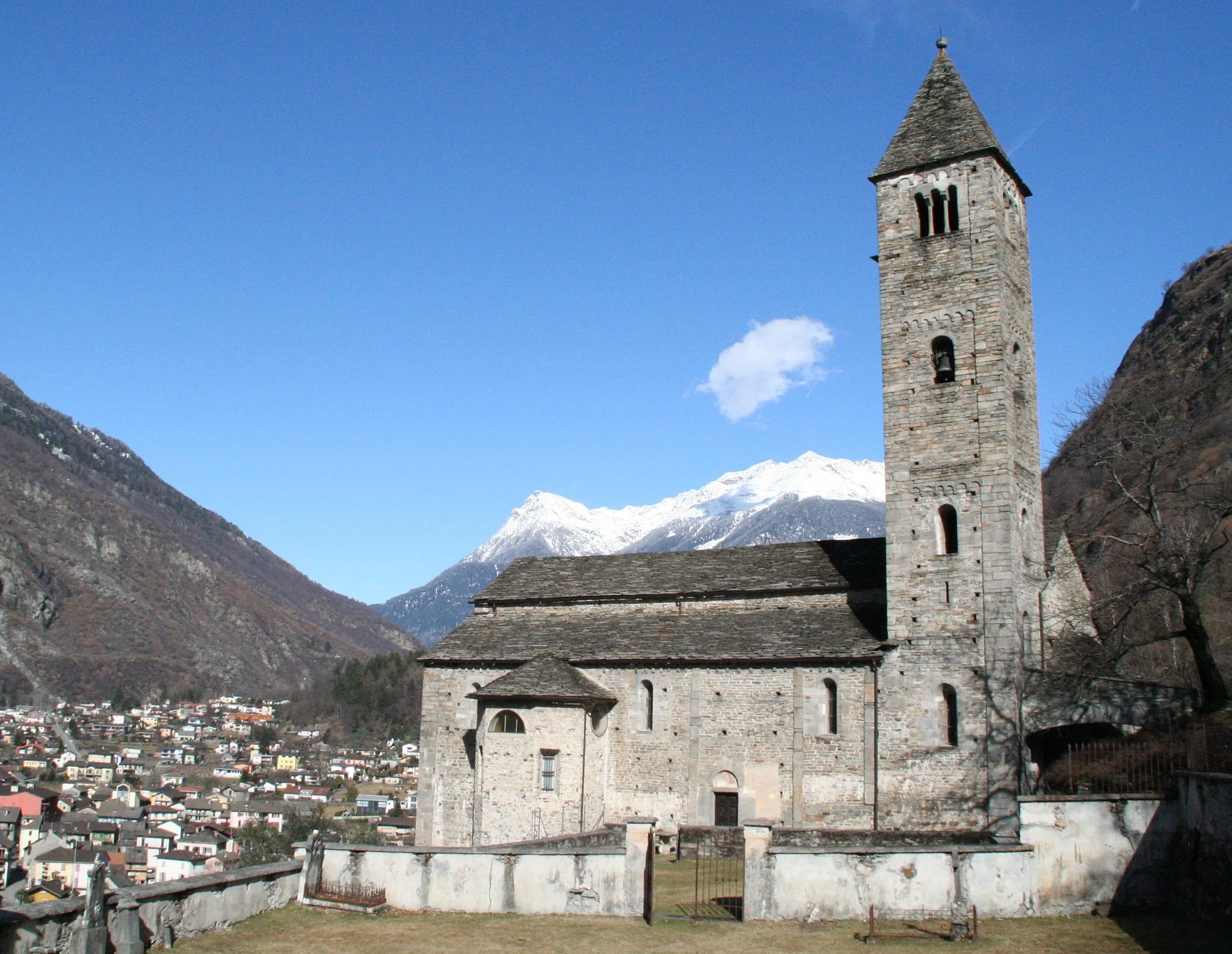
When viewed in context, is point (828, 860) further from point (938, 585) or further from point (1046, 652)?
point (1046, 652)

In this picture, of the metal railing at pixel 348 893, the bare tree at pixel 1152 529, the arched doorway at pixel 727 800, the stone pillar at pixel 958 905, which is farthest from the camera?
the arched doorway at pixel 727 800

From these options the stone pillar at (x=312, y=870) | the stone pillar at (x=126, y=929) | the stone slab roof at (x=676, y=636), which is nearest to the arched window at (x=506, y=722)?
the stone slab roof at (x=676, y=636)

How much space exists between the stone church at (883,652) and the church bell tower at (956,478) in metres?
0.05

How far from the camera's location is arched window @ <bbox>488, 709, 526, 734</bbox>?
103 feet

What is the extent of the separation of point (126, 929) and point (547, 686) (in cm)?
1653

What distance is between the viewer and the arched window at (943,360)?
1206 inches

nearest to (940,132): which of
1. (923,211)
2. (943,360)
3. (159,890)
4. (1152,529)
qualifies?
(923,211)

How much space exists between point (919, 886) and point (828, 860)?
5.05 ft

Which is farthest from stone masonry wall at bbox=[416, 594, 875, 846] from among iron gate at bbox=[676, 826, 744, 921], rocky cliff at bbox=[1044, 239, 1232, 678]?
rocky cliff at bbox=[1044, 239, 1232, 678]

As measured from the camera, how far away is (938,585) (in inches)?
1153

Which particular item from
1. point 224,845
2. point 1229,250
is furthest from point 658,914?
point 1229,250

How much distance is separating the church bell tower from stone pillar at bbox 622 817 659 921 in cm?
1120

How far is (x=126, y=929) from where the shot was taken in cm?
1561

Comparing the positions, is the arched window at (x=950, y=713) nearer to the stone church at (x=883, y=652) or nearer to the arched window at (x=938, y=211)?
the stone church at (x=883, y=652)
